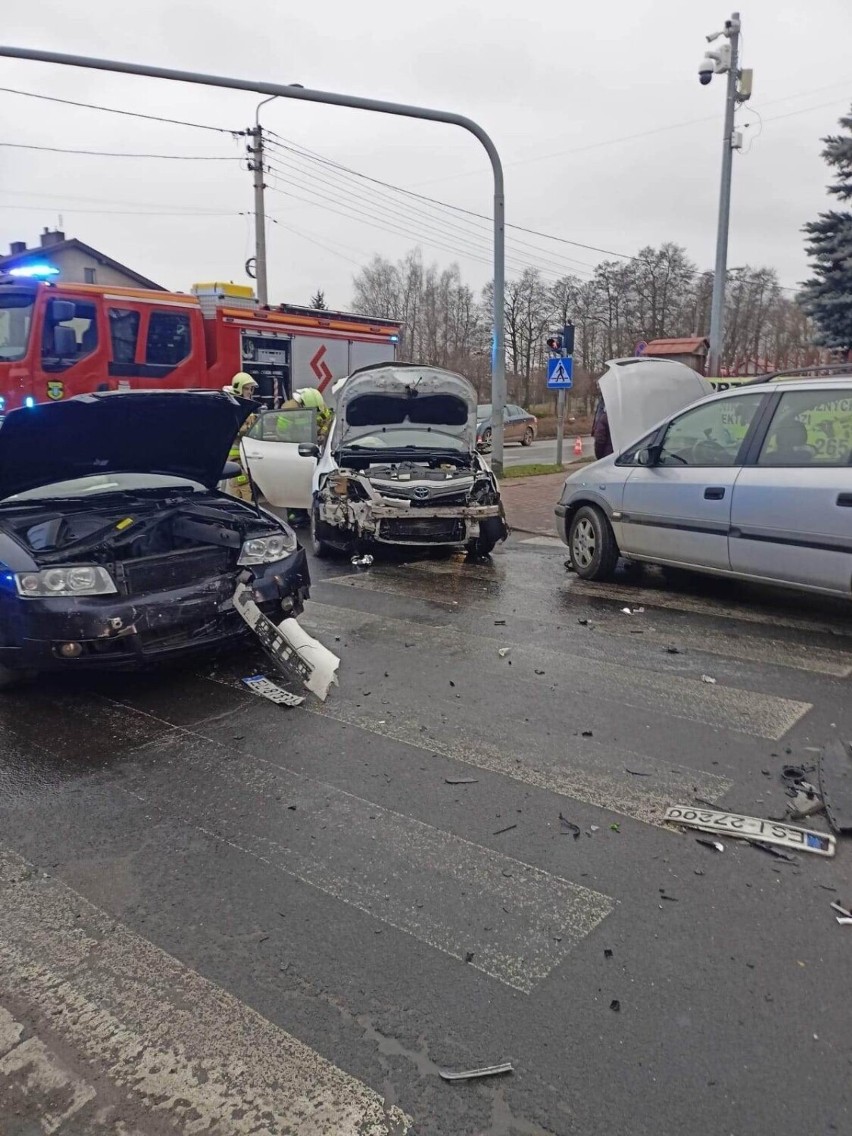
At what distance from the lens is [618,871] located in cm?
316

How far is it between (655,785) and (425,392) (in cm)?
678

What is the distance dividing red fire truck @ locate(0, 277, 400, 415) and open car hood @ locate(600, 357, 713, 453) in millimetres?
8058

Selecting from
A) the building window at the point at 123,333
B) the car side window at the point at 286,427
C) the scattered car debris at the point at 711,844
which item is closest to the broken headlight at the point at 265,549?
the scattered car debris at the point at 711,844

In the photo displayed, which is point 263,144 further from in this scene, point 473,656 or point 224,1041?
point 224,1041

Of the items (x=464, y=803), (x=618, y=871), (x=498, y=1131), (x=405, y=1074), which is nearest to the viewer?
(x=498, y=1131)

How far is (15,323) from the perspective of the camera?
43.3ft

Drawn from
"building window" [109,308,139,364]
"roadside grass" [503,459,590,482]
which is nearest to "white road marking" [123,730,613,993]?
"building window" [109,308,139,364]

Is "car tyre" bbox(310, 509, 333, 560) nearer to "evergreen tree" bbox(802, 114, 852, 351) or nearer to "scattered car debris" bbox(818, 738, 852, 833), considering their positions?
"scattered car debris" bbox(818, 738, 852, 833)

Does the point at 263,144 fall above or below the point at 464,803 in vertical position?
above

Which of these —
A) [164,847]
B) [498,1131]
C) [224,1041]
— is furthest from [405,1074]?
[164,847]

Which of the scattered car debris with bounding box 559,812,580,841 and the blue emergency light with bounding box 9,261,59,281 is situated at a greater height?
the blue emergency light with bounding box 9,261,59,281

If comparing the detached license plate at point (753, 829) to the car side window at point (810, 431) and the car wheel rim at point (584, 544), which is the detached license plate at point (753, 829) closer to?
the car side window at point (810, 431)

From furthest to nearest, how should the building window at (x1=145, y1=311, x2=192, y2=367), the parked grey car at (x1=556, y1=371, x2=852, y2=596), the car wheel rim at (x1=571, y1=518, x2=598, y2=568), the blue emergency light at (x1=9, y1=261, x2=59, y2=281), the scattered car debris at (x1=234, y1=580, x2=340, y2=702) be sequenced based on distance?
the building window at (x1=145, y1=311, x2=192, y2=367) → the blue emergency light at (x1=9, y1=261, x2=59, y2=281) → the car wheel rim at (x1=571, y1=518, x2=598, y2=568) → the parked grey car at (x1=556, y1=371, x2=852, y2=596) → the scattered car debris at (x1=234, y1=580, x2=340, y2=702)

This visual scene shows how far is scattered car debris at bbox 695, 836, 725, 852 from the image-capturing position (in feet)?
10.8
